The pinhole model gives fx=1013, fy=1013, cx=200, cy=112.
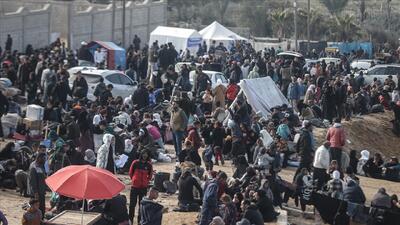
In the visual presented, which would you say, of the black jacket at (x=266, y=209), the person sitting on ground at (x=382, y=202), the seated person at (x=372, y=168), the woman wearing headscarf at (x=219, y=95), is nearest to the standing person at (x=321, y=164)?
the person sitting on ground at (x=382, y=202)

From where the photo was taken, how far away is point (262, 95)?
1203 inches

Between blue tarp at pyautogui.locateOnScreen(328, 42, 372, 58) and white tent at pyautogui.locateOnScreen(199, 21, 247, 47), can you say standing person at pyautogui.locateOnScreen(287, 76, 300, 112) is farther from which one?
blue tarp at pyautogui.locateOnScreen(328, 42, 372, 58)

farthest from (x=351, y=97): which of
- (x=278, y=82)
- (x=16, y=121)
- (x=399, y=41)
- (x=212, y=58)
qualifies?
(x=399, y=41)

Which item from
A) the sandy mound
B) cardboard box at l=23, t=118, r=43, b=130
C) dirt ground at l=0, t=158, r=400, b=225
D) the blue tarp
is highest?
cardboard box at l=23, t=118, r=43, b=130

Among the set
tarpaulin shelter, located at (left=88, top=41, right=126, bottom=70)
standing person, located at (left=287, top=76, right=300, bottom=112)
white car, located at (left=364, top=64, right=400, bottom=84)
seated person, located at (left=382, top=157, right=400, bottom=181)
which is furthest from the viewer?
white car, located at (left=364, top=64, right=400, bottom=84)

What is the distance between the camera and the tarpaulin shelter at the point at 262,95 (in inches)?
1169

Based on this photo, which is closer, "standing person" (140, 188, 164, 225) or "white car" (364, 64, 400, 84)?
"standing person" (140, 188, 164, 225)

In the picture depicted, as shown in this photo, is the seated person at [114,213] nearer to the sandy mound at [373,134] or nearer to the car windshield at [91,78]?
the car windshield at [91,78]

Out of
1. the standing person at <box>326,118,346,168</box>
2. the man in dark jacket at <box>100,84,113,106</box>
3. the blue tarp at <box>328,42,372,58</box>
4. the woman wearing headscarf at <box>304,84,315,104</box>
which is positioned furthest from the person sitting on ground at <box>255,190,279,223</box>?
the blue tarp at <box>328,42,372,58</box>

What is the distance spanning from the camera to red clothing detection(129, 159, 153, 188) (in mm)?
18031

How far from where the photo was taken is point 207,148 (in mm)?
23766

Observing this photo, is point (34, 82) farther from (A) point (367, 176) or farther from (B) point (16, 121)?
(A) point (367, 176)

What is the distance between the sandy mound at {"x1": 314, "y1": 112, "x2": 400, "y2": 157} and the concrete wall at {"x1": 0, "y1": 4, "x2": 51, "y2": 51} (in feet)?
60.6

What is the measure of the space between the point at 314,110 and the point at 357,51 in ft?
74.8
